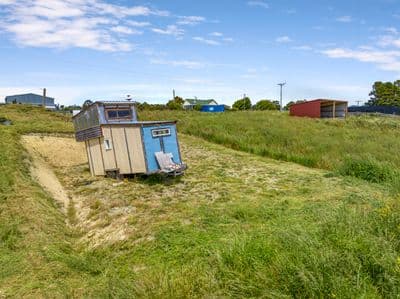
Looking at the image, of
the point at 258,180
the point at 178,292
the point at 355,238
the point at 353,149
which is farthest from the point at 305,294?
the point at 353,149

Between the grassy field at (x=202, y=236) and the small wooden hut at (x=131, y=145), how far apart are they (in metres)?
0.53

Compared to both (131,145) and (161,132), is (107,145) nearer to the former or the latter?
(131,145)

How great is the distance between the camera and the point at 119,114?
1230cm

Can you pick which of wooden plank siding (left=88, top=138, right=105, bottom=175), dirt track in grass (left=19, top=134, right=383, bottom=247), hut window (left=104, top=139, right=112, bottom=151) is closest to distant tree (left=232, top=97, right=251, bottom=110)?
dirt track in grass (left=19, top=134, right=383, bottom=247)

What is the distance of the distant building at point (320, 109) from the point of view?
32688 mm

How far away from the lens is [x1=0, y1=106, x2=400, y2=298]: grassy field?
366 cm

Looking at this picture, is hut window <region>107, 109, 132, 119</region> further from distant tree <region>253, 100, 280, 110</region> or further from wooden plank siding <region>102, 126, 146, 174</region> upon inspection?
distant tree <region>253, 100, 280, 110</region>

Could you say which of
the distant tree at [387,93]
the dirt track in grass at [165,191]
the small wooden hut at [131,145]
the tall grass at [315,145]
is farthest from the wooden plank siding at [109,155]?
the distant tree at [387,93]

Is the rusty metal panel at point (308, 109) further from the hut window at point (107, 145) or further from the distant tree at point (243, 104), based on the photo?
the distant tree at point (243, 104)

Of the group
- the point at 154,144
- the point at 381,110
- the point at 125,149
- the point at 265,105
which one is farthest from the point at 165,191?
the point at 265,105

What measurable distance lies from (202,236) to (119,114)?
749cm

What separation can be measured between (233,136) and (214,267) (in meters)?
15.8

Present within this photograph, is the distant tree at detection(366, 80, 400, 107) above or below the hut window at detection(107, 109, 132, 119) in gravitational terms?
below

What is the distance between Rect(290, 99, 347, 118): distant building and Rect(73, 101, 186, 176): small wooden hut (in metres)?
24.8
